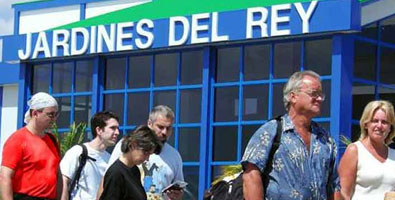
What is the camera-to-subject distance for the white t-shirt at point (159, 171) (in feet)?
26.1

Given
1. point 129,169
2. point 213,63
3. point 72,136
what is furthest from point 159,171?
point 72,136

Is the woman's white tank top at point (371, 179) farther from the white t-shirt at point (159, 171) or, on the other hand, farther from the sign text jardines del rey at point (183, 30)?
the sign text jardines del rey at point (183, 30)

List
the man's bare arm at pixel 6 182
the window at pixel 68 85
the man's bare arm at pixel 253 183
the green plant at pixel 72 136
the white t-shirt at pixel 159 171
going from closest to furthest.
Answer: the man's bare arm at pixel 253 183 < the man's bare arm at pixel 6 182 < the white t-shirt at pixel 159 171 < the green plant at pixel 72 136 < the window at pixel 68 85

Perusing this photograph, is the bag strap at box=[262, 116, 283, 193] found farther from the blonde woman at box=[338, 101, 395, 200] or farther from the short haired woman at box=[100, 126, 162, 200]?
the blonde woman at box=[338, 101, 395, 200]

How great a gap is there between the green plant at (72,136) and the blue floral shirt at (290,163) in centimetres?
1107

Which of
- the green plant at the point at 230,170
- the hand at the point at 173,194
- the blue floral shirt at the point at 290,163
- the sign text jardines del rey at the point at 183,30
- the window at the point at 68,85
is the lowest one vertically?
the green plant at the point at 230,170

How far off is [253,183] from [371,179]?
2134 mm

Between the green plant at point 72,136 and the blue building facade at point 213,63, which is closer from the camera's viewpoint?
the blue building facade at point 213,63

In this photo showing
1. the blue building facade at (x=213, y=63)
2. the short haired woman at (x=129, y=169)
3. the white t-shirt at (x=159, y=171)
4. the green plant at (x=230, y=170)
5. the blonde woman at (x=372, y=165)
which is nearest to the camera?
the short haired woman at (x=129, y=169)

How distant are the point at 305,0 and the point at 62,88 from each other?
5.67 metres

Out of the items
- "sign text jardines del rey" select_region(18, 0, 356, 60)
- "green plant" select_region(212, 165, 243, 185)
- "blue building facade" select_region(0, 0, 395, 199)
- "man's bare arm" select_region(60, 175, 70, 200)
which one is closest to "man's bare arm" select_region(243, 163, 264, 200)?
"man's bare arm" select_region(60, 175, 70, 200)

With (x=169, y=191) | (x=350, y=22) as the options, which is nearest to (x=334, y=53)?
(x=350, y=22)

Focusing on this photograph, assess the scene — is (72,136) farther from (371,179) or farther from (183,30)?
(371,179)

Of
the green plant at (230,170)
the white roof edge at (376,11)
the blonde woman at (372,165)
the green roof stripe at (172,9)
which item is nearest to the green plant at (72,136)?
the green roof stripe at (172,9)
